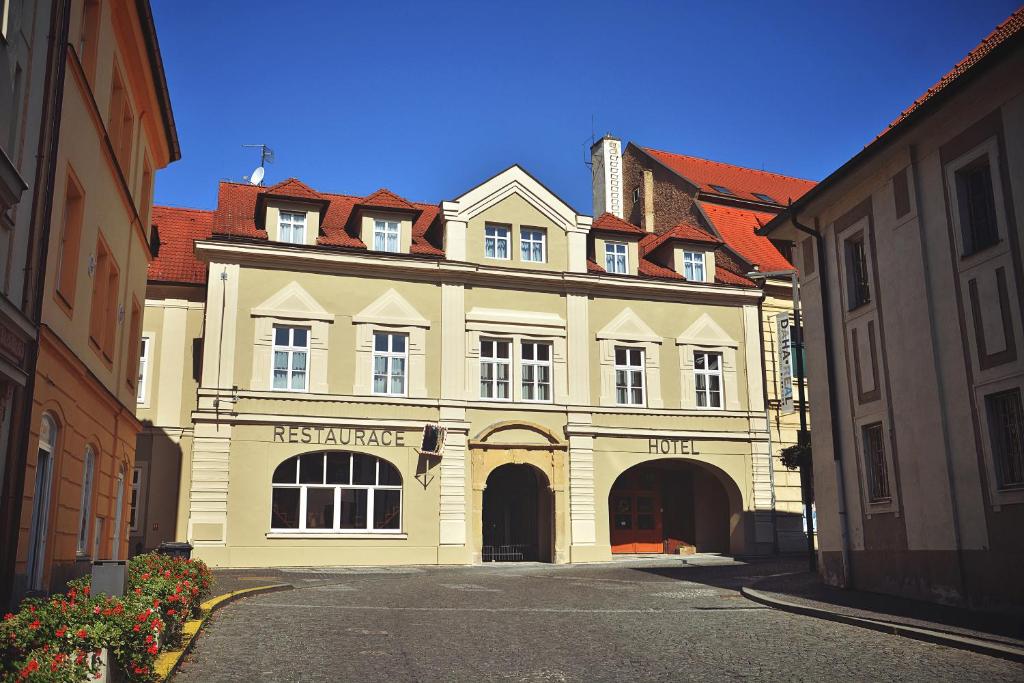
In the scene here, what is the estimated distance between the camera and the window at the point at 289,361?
1107 inches

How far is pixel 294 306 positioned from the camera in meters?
28.5

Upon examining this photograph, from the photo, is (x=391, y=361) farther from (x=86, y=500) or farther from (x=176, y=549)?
(x=86, y=500)

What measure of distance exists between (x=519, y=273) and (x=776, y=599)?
16165 millimetres

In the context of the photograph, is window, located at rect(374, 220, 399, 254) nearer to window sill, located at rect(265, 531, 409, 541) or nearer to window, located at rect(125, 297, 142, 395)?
window sill, located at rect(265, 531, 409, 541)

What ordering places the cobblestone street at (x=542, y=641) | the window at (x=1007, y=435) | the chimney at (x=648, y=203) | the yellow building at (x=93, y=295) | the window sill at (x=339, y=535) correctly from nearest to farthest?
the cobblestone street at (x=542, y=641) → the yellow building at (x=93, y=295) → the window at (x=1007, y=435) → the window sill at (x=339, y=535) → the chimney at (x=648, y=203)

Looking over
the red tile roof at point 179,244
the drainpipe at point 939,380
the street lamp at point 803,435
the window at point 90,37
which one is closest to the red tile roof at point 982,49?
the drainpipe at point 939,380

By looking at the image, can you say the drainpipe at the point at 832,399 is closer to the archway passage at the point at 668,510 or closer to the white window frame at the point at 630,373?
the white window frame at the point at 630,373

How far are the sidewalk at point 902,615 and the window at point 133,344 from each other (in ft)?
43.4

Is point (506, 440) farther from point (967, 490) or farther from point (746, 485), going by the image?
point (967, 490)

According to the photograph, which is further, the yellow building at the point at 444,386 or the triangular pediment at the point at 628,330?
the triangular pediment at the point at 628,330

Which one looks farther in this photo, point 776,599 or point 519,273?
point 519,273

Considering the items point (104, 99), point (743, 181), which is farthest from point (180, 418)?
point (743, 181)

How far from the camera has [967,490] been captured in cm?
1559

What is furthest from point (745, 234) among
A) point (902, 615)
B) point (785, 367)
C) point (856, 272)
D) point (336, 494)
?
point (902, 615)
